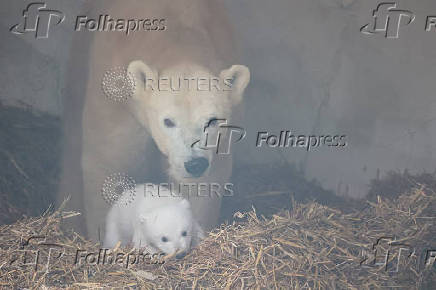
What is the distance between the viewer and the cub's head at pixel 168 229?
11.0 feet

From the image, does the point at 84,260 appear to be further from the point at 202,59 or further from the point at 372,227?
the point at 372,227

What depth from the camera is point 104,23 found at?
165 inches

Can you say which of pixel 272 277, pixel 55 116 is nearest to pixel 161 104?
pixel 272 277

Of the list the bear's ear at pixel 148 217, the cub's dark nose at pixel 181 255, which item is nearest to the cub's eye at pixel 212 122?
the bear's ear at pixel 148 217

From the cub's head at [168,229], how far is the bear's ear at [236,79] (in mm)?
985

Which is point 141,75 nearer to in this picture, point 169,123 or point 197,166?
point 169,123

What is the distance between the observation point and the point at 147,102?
148 inches

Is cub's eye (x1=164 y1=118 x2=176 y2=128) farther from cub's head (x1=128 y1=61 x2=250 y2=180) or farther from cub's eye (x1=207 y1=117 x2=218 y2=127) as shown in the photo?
cub's eye (x1=207 y1=117 x2=218 y2=127)

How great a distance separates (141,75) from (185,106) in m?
0.46

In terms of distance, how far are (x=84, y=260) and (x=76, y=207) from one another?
850mm

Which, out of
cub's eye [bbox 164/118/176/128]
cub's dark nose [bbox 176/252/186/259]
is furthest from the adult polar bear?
cub's dark nose [bbox 176/252/186/259]

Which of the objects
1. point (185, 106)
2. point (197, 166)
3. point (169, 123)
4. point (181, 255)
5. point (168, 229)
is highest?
point (185, 106)

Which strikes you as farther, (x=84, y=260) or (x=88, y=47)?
(x=88, y=47)

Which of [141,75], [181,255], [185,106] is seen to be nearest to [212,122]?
[185,106]
